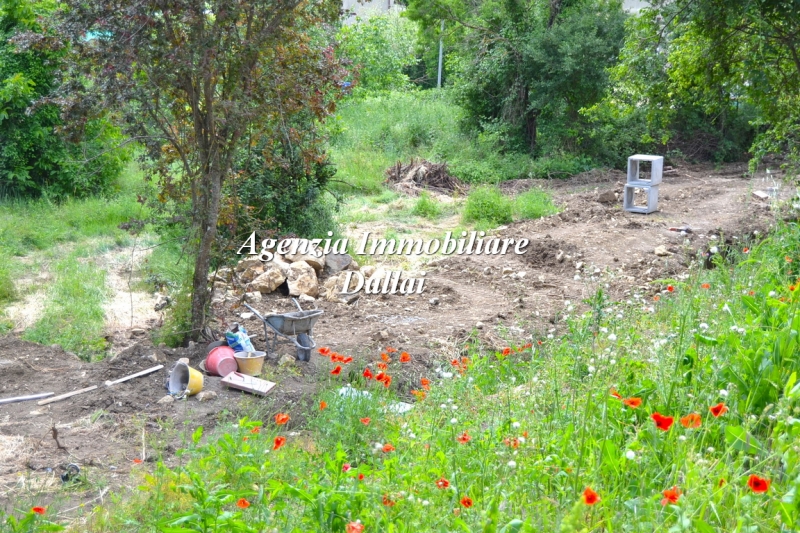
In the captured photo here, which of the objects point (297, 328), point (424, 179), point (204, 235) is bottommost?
point (297, 328)

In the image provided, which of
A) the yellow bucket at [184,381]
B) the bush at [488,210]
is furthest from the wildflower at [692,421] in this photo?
the bush at [488,210]

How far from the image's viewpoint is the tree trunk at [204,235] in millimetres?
5703

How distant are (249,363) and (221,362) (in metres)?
0.19

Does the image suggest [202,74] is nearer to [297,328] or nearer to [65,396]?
[297,328]

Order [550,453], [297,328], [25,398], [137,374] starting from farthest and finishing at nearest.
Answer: [297,328]
[137,374]
[25,398]
[550,453]

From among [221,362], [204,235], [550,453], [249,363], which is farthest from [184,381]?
[550,453]

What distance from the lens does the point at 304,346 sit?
A: 570cm

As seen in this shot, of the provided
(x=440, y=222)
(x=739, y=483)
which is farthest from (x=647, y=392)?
(x=440, y=222)

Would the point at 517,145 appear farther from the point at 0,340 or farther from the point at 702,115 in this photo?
the point at 0,340

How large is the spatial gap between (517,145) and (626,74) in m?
6.84

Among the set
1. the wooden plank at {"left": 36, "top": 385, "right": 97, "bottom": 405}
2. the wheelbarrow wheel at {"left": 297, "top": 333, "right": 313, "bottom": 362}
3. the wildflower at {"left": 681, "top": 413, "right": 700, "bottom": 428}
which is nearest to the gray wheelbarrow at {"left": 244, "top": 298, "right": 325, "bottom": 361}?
the wheelbarrow wheel at {"left": 297, "top": 333, "right": 313, "bottom": 362}

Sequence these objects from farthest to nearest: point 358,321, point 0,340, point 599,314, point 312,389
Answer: point 358,321, point 0,340, point 312,389, point 599,314

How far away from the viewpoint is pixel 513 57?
15.5 meters

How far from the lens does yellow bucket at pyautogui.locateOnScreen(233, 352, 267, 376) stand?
5.34 m
